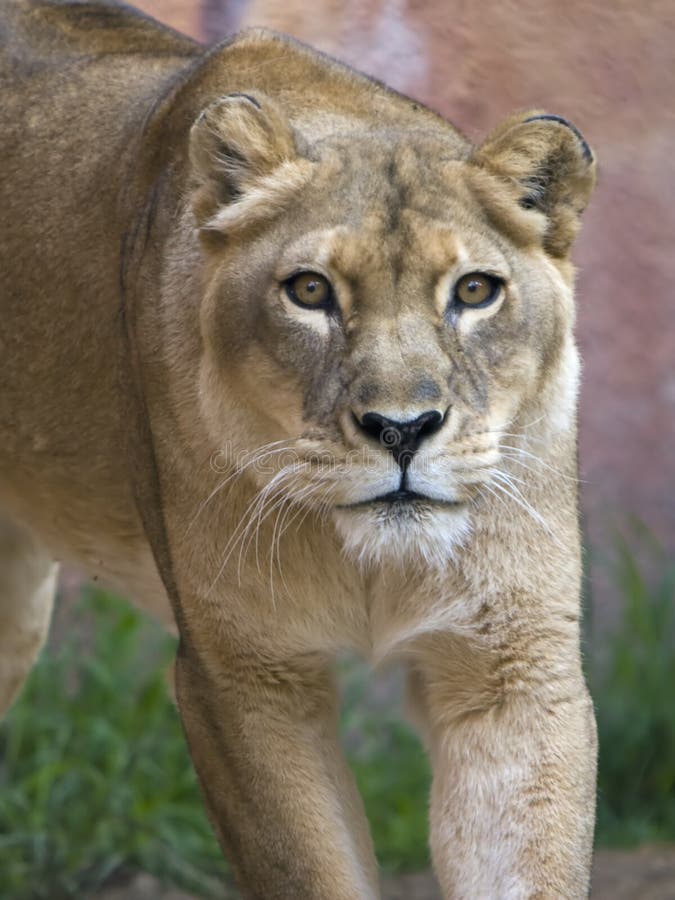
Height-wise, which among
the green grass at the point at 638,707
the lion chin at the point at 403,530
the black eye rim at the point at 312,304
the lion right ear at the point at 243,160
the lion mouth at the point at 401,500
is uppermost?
the lion right ear at the point at 243,160

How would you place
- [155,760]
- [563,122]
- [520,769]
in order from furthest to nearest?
[155,760] < [520,769] < [563,122]

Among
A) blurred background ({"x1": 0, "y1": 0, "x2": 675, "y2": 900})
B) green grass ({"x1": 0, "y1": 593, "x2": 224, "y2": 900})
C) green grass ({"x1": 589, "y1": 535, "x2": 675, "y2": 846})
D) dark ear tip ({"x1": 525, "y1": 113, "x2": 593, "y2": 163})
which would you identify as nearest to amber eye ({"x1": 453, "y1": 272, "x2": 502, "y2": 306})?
dark ear tip ({"x1": 525, "y1": 113, "x2": 593, "y2": 163})

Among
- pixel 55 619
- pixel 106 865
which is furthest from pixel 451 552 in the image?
pixel 55 619

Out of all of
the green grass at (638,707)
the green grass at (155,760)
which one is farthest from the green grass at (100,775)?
the green grass at (638,707)

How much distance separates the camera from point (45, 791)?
5289 millimetres

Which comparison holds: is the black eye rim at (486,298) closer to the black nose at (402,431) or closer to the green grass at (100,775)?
the black nose at (402,431)

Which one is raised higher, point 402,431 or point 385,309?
point 385,309

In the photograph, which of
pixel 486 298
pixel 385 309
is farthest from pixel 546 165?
pixel 385 309

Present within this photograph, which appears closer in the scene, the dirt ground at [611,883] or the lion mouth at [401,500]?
the lion mouth at [401,500]

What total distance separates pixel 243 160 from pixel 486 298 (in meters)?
0.48

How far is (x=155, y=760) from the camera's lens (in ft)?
18.1

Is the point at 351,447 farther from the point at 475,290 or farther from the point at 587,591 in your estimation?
the point at 587,591

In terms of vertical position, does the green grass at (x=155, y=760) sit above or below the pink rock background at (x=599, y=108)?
below

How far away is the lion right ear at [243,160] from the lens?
3020 mm
